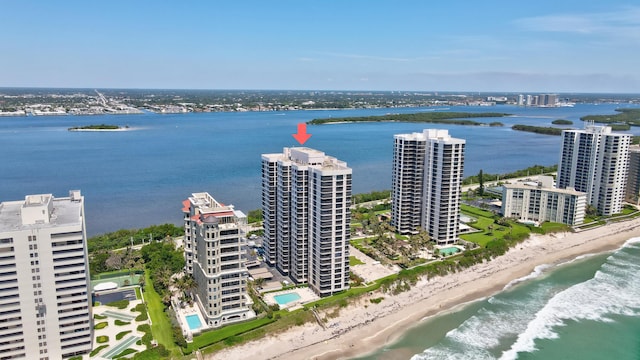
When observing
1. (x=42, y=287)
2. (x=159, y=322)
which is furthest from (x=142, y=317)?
(x=42, y=287)

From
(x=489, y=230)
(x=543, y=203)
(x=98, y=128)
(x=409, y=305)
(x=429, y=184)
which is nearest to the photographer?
(x=409, y=305)

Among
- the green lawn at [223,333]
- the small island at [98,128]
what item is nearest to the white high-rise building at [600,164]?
the green lawn at [223,333]

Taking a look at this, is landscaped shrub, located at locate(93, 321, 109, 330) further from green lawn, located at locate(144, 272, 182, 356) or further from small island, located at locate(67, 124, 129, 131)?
small island, located at locate(67, 124, 129, 131)

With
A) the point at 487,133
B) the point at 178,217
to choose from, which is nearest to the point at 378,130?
the point at 487,133

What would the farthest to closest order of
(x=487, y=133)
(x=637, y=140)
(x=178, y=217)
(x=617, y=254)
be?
(x=487, y=133)
(x=637, y=140)
(x=178, y=217)
(x=617, y=254)

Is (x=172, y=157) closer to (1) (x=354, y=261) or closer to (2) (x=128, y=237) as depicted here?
(2) (x=128, y=237)

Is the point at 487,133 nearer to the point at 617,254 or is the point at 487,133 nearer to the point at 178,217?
the point at 617,254
